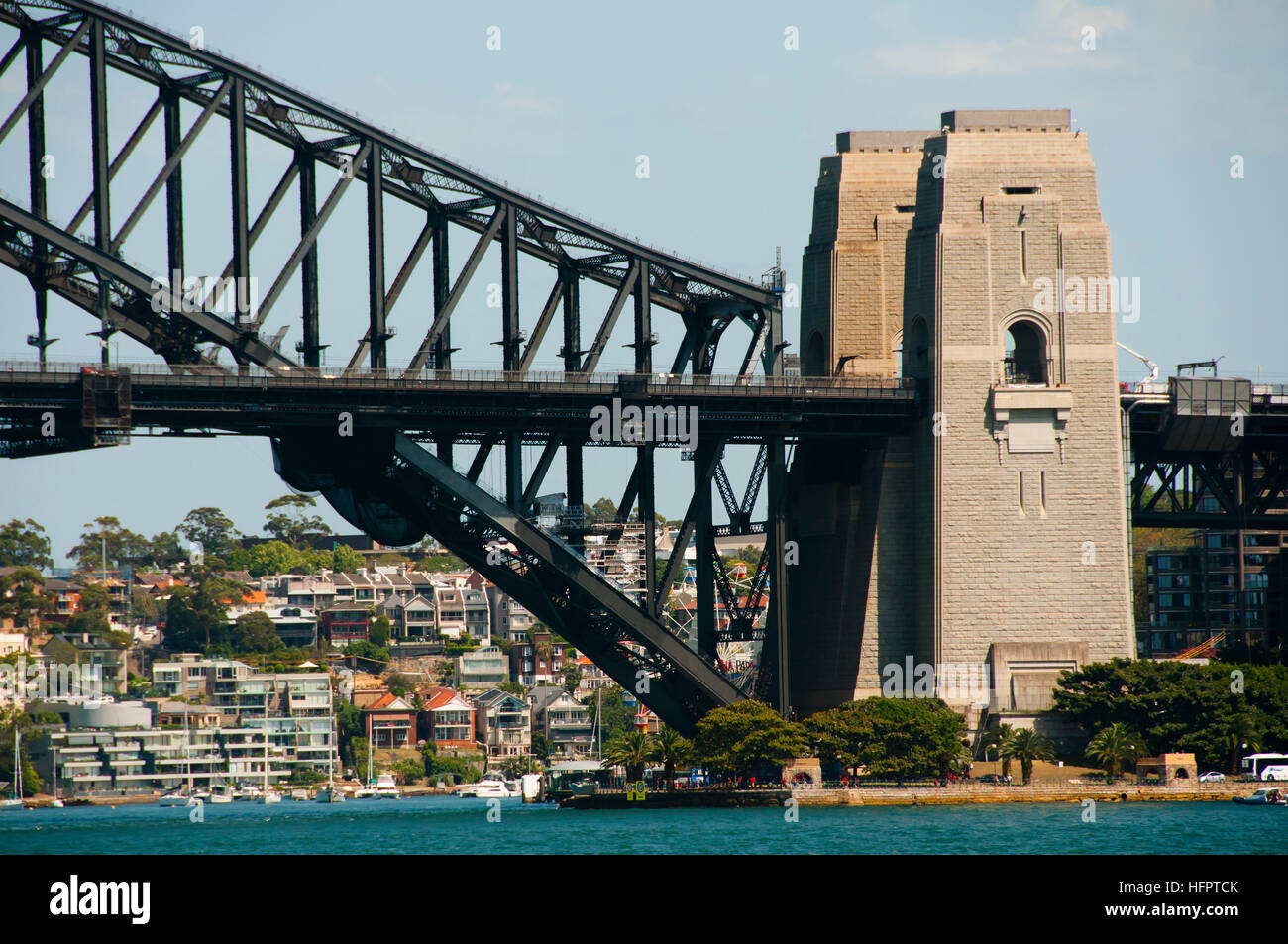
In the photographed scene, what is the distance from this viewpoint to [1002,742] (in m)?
89.9

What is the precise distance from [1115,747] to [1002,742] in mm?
5161

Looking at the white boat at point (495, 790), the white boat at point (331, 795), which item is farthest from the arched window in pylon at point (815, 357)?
the white boat at point (331, 795)

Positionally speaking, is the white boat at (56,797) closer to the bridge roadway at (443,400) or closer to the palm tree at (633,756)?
the palm tree at (633,756)

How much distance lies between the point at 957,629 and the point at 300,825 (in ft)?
112

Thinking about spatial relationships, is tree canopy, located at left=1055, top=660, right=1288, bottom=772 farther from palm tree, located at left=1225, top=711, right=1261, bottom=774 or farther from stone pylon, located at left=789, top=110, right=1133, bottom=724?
stone pylon, located at left=789, top=110, right=1133, bottom=724

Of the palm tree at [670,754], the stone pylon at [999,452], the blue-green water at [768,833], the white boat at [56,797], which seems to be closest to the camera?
the blue-green water at [768,833]

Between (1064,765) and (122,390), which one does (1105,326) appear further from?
(122,390)

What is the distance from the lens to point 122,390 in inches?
3174

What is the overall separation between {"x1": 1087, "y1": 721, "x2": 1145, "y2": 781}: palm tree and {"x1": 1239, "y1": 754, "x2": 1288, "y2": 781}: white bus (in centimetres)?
544

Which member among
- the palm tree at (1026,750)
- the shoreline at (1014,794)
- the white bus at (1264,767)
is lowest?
the shoreline at (1014,794)

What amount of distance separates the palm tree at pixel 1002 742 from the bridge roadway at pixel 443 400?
15.5 metres

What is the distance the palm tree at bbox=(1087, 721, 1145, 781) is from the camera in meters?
89.2

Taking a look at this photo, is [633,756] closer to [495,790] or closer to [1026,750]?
[1026,750]

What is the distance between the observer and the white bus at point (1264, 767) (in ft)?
291
